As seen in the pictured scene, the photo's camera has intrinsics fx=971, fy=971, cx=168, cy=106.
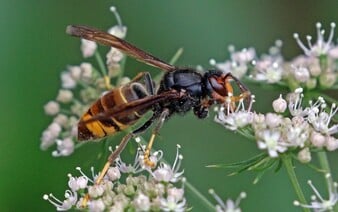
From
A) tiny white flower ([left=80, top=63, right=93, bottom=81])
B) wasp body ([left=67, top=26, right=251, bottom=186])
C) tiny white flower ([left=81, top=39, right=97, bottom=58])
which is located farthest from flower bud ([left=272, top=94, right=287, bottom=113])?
tiny white flower ([left=81, top=39, right=97, bottom=58])

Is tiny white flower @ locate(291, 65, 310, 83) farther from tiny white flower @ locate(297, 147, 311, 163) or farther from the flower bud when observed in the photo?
tiny white flower @ locate(297, 147, 311, 163)

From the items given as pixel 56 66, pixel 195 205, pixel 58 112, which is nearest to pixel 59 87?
pixel 56 66

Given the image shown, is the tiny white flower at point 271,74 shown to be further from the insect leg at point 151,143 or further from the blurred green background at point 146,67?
the blurred green background at point 146,67

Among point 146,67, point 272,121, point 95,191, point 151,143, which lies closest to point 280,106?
point 272,121

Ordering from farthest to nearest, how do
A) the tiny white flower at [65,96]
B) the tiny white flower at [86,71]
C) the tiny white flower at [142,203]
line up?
the tiny white flower at [65,96]
the tiny white flower at [86,71]
the tiny white flower at [142,203]

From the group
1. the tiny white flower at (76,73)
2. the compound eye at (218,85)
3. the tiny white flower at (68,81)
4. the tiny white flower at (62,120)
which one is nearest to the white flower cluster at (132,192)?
the compound eye at (218,85)

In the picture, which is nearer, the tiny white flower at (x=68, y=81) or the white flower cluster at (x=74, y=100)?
the white flower cluster at (x=74, y=100)
